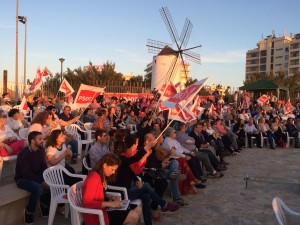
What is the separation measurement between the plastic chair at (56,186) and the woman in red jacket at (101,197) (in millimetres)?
1065

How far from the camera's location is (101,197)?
3818 millimetres

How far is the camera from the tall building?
308 ft

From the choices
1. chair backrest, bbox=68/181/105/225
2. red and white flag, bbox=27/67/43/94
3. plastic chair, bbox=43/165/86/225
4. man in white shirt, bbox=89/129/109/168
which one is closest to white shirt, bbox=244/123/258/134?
red and white flag, bbox=27/67/43/94

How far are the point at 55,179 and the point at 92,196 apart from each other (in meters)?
1.66

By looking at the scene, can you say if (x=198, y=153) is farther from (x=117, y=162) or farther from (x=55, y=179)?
(x=117, y=162)

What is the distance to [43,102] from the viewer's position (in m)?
14.1

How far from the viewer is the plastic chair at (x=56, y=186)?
4.79 m

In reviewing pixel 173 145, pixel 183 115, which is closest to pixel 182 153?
pixel 173 145

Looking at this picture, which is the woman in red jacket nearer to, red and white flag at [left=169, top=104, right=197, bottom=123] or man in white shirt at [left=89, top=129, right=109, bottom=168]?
man in white shirt at [left=89, top=129, right=109, bottom=168]

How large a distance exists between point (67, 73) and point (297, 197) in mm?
36313

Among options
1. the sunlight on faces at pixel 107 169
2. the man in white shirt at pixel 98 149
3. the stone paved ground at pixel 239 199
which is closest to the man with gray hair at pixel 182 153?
the stone paved ground at pixel 239 199

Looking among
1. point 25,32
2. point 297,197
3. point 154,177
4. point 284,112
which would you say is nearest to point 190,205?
point 154,177

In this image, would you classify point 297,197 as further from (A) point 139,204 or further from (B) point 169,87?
(B) point 169,87

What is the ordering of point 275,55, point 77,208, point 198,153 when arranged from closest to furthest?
point 77,208
point 198,153
point 275,55
